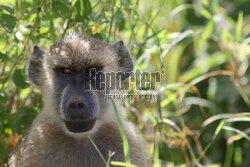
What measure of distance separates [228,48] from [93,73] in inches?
107

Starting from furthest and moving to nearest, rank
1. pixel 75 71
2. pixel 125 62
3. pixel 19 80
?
pixel 125 62
pixel 19 80
pixel 75 71

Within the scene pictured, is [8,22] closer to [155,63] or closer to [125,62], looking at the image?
[125,62]

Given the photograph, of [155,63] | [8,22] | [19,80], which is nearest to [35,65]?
[19,80]

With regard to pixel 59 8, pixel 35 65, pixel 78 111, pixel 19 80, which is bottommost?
pixel 78 111

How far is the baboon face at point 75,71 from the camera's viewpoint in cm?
346

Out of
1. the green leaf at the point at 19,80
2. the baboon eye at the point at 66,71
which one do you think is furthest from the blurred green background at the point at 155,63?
the baboon eye at the point at 66,71

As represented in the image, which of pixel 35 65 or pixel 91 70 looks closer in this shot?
pixel 91 70

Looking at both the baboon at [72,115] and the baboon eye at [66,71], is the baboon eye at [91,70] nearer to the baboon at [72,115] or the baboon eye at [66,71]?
the baboon at [72,115]

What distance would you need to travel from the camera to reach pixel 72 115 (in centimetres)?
343

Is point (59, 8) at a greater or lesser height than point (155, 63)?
greater

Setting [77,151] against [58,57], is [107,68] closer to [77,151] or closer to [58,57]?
[58,57]

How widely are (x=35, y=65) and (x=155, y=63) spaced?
1922 millimetres

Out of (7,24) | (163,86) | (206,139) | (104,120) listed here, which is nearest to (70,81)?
(104,120)

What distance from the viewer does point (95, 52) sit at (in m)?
3.88
